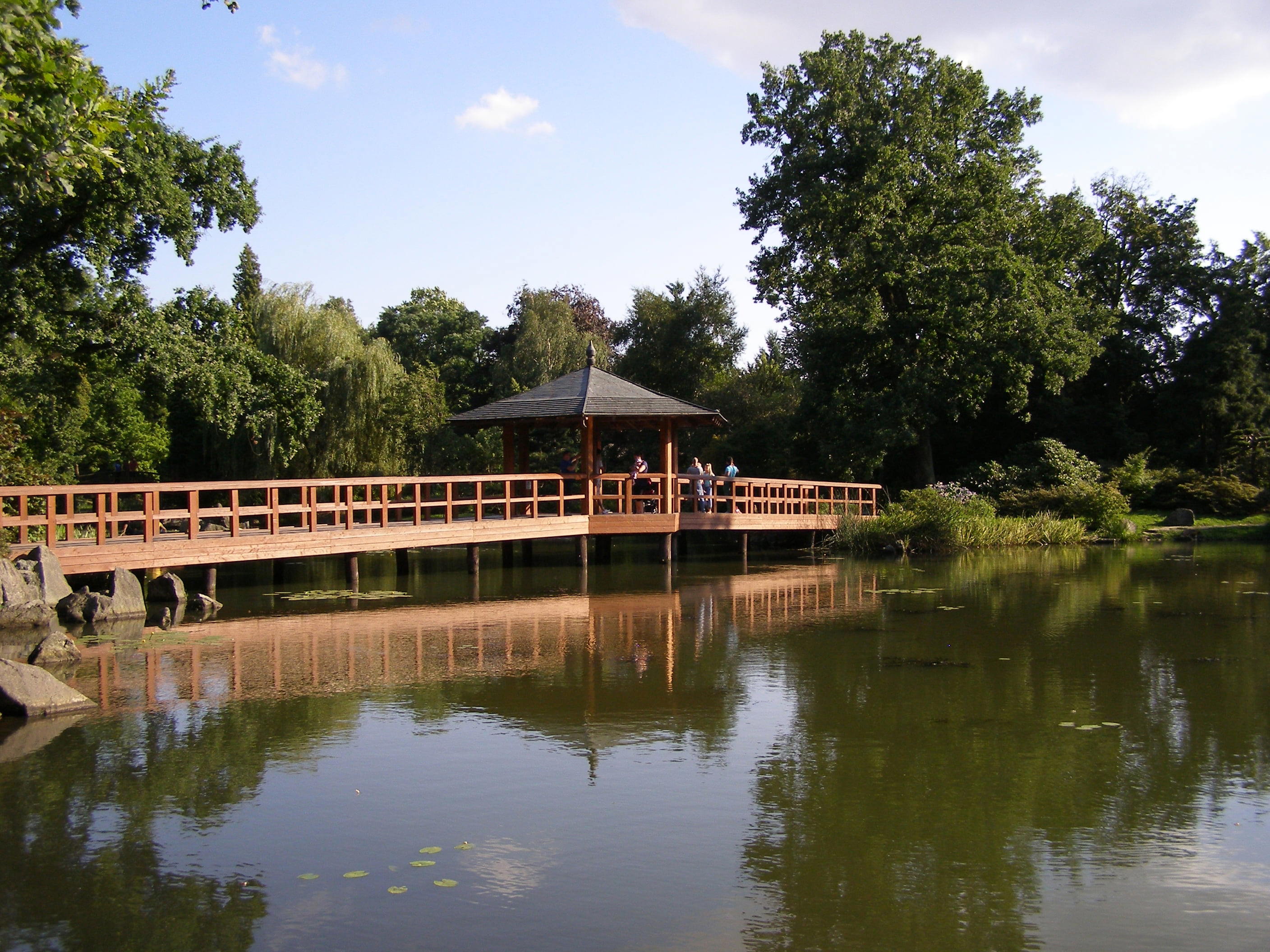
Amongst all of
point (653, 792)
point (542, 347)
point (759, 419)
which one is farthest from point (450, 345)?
point (653, 792)

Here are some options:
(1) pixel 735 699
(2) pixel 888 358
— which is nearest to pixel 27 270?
(1) pixel 735 699

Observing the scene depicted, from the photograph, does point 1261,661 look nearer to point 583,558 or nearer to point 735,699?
point 735,699

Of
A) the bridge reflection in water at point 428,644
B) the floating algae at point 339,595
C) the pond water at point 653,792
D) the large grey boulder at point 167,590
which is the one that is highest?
the large grey boulder at point 167,590

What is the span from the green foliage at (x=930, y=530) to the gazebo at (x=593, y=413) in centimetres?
483

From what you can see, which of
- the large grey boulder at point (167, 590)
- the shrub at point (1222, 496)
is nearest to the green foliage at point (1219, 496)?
the shrub at point (1222, 496)

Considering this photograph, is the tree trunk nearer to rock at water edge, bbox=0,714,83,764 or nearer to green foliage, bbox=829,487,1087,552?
green foliage, bbox=829,487,1087,552

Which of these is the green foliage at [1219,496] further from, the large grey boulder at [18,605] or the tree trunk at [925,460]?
the large grey boulder at [18,605]

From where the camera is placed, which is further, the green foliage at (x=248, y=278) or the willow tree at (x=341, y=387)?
the green foliage at (x=248, y=278)

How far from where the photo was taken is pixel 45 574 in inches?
503

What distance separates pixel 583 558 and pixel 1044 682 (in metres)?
13.1

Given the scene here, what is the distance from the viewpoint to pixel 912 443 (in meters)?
29.8

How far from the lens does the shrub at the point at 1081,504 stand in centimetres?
2775

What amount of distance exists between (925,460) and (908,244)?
6.05m

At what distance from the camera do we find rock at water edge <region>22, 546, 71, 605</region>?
12586 millimetres
